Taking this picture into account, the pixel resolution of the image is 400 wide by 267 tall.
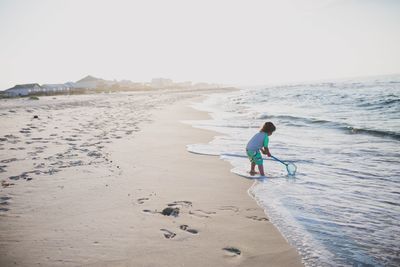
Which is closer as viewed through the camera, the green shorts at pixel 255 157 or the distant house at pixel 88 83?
the green shorts at pixel 255 157

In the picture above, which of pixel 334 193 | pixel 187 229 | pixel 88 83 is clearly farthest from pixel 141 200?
pixel 88 83

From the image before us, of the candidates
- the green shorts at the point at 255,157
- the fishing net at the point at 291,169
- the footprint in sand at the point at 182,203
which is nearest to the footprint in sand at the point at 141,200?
the footprint in sand at the point at 182,203

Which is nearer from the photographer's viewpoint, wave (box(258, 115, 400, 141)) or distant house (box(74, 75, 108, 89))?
wave (box(258, 115, 400, 141))

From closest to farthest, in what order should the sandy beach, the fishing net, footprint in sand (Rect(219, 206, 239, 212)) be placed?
1. the sandy beach
2. footprint in sand (Rect(219, 206, 239, 212))
3. the fishing net

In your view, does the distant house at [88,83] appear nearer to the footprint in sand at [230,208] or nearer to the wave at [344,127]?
the wave at [344,127]

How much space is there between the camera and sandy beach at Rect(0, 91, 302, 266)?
2916mm

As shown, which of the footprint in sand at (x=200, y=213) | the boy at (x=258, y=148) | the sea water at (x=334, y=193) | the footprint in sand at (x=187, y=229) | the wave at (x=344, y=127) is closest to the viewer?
the sea water at (x=334, y=193)

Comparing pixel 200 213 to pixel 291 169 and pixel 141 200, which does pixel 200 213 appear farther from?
pixel 291 169

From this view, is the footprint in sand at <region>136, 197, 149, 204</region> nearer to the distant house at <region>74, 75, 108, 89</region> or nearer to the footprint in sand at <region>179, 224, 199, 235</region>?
the footprint in sand at <region>179, 224, 199, 235</region>

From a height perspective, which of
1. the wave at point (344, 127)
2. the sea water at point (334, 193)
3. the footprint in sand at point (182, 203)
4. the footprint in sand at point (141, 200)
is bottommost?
the sea water at point (334, 193)

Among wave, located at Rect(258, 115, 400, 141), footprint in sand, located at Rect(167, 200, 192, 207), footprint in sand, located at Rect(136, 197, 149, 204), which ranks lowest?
footprint in sand, located at Rect(167, 200, 192, 207)

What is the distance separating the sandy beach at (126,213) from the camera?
115 inches

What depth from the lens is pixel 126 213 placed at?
3891 mm

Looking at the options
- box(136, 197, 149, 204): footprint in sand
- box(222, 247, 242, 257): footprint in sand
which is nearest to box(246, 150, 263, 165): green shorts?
box(136, 197, 149, 204): footprint in sand
